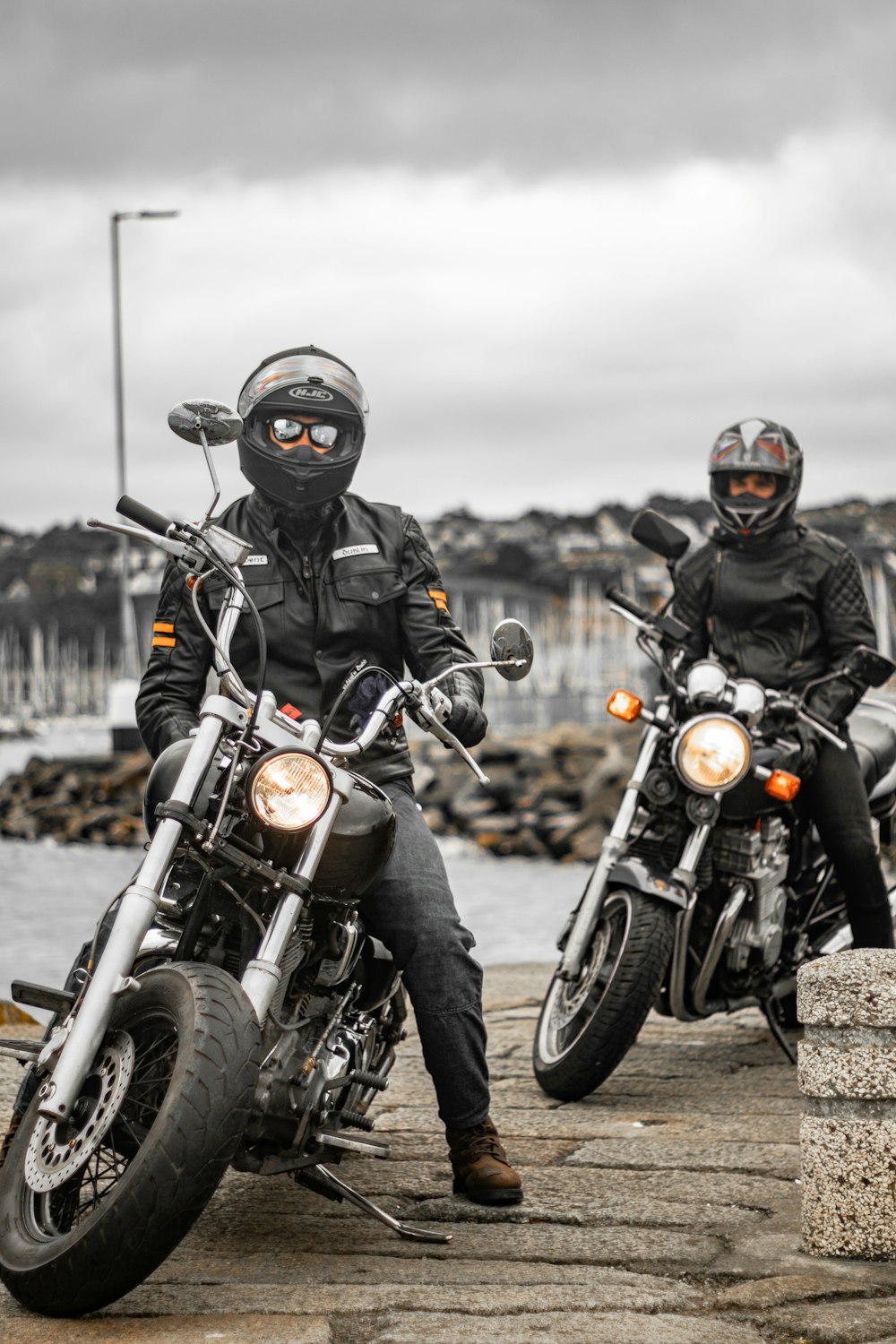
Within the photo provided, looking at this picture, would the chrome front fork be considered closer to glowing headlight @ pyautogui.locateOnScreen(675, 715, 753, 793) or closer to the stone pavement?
the stone pavement

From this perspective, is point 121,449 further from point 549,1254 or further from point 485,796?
point 549,1254

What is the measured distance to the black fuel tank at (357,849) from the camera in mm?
3742

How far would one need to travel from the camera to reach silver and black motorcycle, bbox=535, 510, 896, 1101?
546cm

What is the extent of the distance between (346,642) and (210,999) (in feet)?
4.22

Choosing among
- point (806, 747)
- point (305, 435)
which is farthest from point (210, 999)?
point (806, 747)

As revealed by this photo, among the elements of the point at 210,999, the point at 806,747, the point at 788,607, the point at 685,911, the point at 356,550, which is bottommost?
the point at 685,911

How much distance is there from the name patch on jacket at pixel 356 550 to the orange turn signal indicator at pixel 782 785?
1.74 metres

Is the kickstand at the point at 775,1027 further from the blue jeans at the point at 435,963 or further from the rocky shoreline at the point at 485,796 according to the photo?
the rocky shoreline at the point at 485,796

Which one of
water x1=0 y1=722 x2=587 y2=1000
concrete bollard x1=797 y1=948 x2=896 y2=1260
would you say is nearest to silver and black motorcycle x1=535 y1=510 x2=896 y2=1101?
concrete bollard x1=797 y1=948 x2=896 y2=1260

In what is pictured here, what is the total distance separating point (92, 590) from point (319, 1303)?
342 ft

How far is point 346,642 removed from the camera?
444 centimetres

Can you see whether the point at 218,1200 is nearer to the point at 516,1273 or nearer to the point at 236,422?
the point at 516,1273

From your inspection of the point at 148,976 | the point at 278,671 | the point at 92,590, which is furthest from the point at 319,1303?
the point at 92,590

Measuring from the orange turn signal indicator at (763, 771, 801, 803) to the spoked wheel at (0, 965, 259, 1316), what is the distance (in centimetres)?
259
